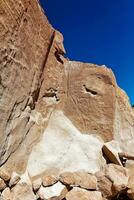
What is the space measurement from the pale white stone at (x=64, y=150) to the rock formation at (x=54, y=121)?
2 centimetres

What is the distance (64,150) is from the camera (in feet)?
18.8

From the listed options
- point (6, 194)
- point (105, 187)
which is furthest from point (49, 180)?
point (105, 187)

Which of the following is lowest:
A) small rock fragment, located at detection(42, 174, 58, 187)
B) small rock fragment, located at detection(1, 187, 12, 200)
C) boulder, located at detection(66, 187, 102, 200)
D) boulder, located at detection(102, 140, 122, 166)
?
small rock fragment, located at detection(1, 187, 12, 200)

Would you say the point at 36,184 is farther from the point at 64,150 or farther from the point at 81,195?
the point at 64,150

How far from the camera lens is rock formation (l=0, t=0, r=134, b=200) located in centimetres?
442

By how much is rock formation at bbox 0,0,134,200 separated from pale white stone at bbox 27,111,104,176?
2 centimetres

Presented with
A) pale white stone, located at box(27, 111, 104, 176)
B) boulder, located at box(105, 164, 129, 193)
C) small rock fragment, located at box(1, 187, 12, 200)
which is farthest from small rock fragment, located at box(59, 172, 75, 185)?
small rock fragment, located at box(1, 187, 12, 200)

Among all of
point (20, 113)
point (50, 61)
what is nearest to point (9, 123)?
point (20, 113)

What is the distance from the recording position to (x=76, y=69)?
6.52 m

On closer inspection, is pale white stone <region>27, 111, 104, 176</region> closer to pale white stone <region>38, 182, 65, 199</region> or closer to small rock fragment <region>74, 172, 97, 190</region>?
small rock fragment <region>74, 172, 97, 190</region>

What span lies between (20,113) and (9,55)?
47.2 inches

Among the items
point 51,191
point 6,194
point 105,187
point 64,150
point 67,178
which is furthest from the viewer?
point 64,150

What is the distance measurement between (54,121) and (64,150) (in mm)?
699

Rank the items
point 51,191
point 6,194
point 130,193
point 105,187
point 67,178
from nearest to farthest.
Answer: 1. point 6,194
2. point 51,191
3. point 67,178
4. point 105,187
5. point 130,193
